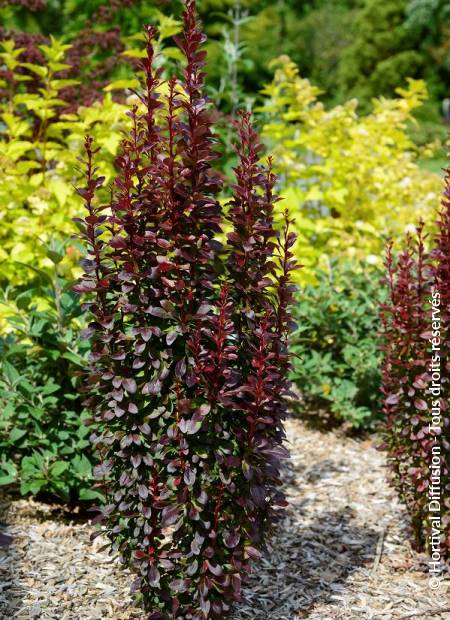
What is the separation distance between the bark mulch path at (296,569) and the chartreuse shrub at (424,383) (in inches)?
9.5

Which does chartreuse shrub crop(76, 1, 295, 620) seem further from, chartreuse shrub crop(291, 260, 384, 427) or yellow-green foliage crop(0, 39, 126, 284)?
chartreuse shrub crop(291, 260, 384, 427)

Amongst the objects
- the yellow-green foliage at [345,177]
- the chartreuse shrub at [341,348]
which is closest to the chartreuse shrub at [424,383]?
the chartreuse shrub at [341,348]

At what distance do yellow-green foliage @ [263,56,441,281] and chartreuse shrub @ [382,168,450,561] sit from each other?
6.28 ft

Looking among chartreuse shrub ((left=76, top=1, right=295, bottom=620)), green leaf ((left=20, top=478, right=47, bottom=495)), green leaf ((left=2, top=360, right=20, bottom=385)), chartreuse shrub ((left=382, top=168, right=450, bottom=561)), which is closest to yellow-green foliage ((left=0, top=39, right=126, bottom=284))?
green leaf ((left=2, top=360, right=20, bottom=385))

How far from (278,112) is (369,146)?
78 centimetres

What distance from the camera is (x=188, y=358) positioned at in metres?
2.14

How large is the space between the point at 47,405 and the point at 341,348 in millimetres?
1843

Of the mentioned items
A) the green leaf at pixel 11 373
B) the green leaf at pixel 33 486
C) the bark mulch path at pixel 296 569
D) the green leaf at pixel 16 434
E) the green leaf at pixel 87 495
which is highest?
the green leaf at pixel 11 373

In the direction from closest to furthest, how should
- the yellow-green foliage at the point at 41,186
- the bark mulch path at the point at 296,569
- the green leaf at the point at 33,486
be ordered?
1. the bark mulch path at the point at 296,569
2. the green leaf at the point at 33,486
3. the yellow-green foliage at the point at 41,186

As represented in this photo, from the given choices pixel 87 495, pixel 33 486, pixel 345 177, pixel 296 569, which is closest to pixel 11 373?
pixel 33 486

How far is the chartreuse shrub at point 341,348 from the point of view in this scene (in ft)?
13.2

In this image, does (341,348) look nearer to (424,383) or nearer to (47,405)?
(424,383)

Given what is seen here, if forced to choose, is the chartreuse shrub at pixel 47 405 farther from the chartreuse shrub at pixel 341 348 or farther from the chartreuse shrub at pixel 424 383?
the chartreuse shrub at pixel 341 348

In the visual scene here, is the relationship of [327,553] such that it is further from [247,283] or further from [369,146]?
[369,146]
